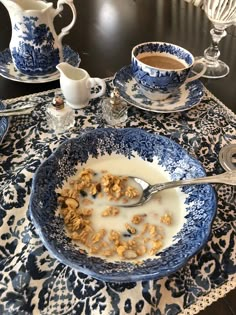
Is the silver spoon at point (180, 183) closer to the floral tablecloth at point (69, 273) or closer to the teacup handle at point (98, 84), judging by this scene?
the floral tablecloth at point (69, 273)

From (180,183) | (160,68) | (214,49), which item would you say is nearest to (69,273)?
(180,183)

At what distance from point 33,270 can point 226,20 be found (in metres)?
0.69

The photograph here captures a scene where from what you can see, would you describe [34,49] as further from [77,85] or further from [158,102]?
[158,102]

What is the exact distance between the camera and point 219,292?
0.48m

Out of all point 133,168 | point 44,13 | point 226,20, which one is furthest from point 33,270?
point 226,20

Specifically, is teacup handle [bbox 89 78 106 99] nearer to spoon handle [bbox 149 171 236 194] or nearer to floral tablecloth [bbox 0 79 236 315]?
floral tablecloth [bbox 0 79 236 315]

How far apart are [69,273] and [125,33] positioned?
0.71m

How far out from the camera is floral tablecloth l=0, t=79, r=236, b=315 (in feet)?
1.49

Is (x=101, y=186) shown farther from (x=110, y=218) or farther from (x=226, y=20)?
(x=226, y=20)

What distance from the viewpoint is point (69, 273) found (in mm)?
480

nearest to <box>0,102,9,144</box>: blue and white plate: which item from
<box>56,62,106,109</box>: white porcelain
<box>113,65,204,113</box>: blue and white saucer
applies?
<box>56,62,106,109</box>: white porcelain

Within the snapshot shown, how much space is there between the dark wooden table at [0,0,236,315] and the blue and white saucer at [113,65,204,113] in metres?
0.05

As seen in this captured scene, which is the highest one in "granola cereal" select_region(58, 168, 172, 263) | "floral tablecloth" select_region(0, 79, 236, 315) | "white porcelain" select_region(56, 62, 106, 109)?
"white porcelain" select_region(56, 62, 106, 109)

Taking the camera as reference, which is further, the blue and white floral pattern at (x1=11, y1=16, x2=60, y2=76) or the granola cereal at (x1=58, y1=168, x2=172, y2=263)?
the blue and white floral pattern at (x1=11, y1=16, x2=60, y2=76)
